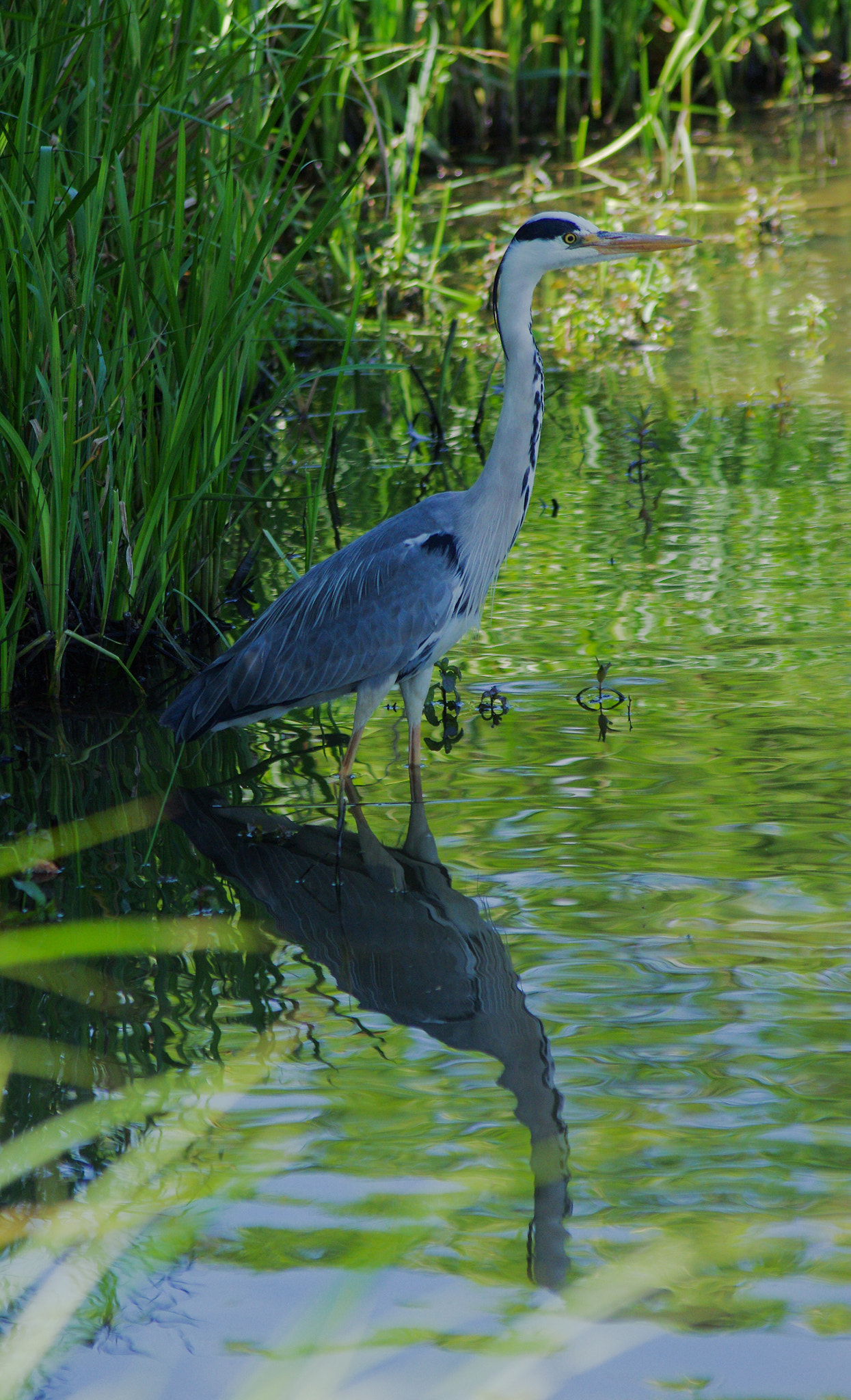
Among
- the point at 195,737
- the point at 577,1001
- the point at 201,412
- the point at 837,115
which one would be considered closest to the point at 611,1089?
the point at 577,1001

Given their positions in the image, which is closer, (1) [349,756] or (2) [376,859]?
(2) [376,859]

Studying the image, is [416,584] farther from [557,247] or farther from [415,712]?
[557,247]

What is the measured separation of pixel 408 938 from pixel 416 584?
1.12 m

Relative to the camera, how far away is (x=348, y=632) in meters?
4.41

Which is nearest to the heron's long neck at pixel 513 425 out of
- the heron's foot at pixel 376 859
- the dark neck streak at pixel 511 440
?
the dark neck streak at pixel 511 440

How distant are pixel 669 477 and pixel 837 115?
7917 mm

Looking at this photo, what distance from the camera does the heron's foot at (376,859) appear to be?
3959mm

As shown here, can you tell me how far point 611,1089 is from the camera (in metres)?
3.02

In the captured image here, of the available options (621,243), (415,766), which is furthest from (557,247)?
(415,766)

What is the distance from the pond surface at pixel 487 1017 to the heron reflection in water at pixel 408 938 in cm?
1

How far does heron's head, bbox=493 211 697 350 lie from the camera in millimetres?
4379

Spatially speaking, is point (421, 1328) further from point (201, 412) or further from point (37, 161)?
point (37, 161)

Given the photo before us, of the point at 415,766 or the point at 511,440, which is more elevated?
the point at 511,440

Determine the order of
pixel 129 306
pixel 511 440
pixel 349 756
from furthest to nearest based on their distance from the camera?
pixel 129 306, pixel 511 440, pixel 349 756
